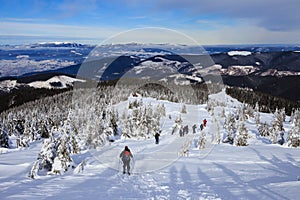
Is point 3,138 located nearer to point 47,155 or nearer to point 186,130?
point 186,130

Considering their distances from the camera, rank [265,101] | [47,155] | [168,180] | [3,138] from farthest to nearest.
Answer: [265,101] → [3,138] → [47,155] → [168,180]

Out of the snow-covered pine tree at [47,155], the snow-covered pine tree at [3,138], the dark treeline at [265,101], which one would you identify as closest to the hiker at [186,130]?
the snow-covered pine tree at [47,155]

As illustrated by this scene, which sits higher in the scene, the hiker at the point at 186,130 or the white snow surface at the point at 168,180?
the white snow surface at the point at 168,180

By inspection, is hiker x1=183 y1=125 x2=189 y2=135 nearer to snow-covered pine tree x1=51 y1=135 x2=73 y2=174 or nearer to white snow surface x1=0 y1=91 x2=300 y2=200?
white snow surface x1=0 y1=91 x2=300 y2=200

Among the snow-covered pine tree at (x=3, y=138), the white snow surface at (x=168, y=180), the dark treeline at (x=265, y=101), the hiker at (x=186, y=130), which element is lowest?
the dark treeline at (x=265, y=101)

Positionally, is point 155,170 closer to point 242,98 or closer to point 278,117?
point 278,117

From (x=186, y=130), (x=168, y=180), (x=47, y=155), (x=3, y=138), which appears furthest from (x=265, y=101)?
(x=47, y=155)

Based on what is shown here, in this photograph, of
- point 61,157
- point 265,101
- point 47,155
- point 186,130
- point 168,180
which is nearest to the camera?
point 168,180

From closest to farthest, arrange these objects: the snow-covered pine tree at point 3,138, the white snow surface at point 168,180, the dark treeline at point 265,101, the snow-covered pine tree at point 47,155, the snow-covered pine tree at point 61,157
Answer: the white snow surface at point 168,180 → the snow-covered pine tree at point 61,157 → the snow-covered pine tree at point 47,155 → the snow-covered pine tree at point 3,138 → the dark treeline at point 265,101

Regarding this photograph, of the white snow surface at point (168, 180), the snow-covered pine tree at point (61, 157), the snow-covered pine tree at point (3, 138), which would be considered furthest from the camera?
the snow-covered pine tree at point (3, 138)

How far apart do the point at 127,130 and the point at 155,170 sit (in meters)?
22.2

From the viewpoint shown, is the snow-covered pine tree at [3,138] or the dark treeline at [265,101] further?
the dark treeline at [265,101]

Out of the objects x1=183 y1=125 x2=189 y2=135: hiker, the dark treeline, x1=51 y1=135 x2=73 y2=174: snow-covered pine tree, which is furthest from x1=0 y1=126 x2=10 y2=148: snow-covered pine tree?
the dark treeline

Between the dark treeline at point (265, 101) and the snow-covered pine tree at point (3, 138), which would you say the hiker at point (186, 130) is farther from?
the dark treeline at point (265, 101)
